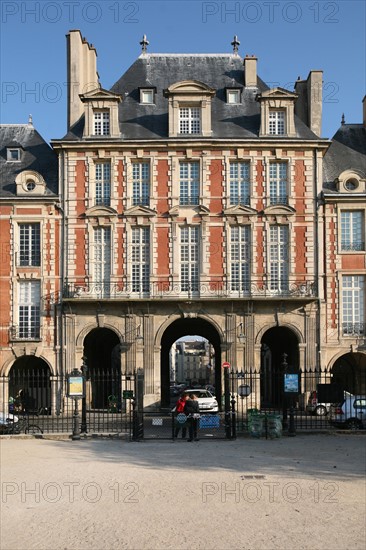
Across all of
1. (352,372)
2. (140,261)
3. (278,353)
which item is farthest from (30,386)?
(352,372)

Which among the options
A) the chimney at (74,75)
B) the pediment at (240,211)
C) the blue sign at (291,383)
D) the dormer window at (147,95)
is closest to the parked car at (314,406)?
the blue sign at (291,383)

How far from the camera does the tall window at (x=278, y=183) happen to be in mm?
35031

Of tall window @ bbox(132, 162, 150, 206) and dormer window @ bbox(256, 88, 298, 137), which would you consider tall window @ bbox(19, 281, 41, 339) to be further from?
dormer window @ bbox(256, 88, 298, 137)

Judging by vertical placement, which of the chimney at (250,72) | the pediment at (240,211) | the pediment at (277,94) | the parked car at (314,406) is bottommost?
the parked car at (314,406)

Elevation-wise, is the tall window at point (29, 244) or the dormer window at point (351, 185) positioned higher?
the dormer window at point (351, 185)

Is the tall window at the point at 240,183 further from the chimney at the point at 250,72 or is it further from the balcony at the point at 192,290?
the chimney at the point at 250,72

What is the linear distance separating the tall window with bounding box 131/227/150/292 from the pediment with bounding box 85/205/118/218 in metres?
1.27

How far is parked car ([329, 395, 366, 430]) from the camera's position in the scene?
2436cm

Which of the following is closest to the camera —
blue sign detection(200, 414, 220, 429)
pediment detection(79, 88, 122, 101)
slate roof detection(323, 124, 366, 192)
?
blue sign detection(200, 414, 220, 429)

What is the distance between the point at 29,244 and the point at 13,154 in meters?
4.97

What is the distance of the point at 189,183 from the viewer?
115 ft

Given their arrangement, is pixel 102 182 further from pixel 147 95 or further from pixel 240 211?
pixel 240 211

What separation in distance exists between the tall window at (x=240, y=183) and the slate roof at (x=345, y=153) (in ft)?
12.3

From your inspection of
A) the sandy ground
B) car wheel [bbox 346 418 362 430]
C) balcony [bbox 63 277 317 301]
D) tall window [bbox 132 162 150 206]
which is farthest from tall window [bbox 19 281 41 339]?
car wheel [bbox 346 418 362 430]
